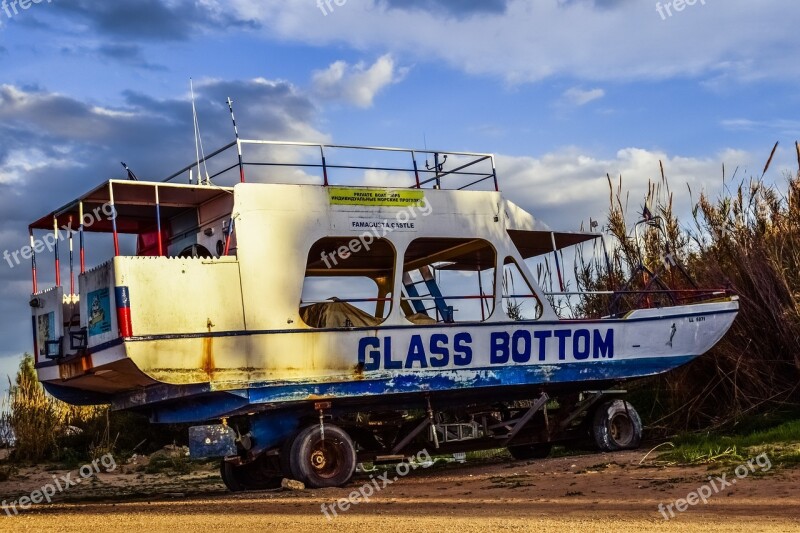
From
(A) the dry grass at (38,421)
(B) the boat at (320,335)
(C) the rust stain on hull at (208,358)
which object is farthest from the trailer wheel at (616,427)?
(A) the dry grass at (38,421)

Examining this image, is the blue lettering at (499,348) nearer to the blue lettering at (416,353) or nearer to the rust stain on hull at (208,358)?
the blue lettering at (416,353)

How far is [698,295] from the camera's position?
15727mm

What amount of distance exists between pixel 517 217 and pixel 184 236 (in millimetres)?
4389

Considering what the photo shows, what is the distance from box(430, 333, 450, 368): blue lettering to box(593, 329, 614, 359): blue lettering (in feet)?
7.88

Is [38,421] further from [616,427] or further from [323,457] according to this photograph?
[616,427]

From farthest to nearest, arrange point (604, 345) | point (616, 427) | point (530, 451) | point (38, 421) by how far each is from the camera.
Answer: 1. point (38, 421)
2. point (530, 451)
3. point (616, 427)
4. point (604, 345)

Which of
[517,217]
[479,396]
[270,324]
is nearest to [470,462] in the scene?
[479,396]

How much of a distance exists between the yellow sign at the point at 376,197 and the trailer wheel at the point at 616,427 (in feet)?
13.3

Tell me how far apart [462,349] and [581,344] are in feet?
6.32

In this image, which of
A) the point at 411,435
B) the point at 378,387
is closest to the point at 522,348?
the point at 411,435

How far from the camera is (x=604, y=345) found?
14344 mm

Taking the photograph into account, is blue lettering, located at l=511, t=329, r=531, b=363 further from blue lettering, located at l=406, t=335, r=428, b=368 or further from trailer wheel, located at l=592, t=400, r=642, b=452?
trailer wheel, located at l=592, t=400, r=642, b=452

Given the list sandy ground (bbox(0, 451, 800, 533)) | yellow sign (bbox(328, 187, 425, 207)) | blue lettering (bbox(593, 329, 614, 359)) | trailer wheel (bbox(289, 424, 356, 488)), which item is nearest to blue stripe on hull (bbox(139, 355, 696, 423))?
blue lettering (bbox(593, 329, 614, 359))

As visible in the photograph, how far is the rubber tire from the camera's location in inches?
610
